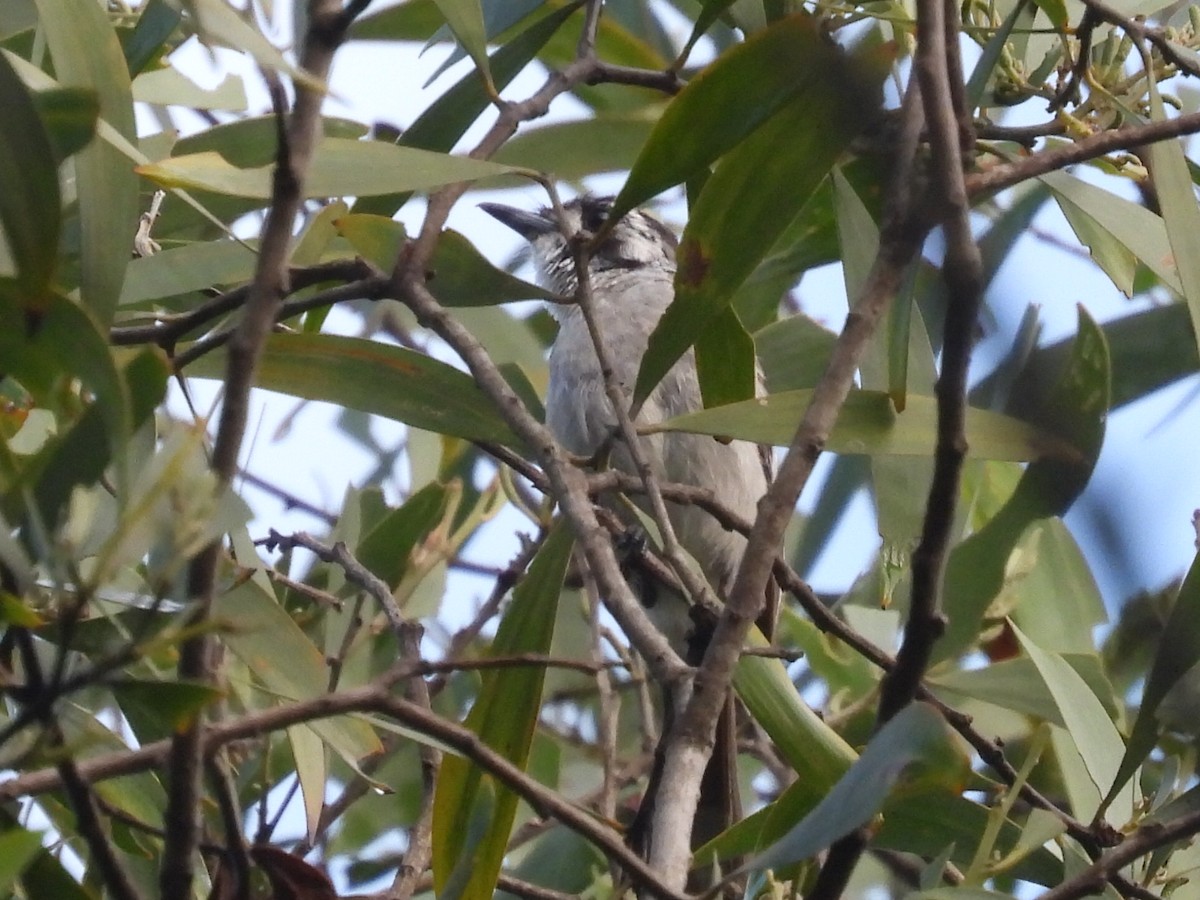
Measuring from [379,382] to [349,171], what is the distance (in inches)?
11.2

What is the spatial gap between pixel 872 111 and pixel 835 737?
1.99 ft

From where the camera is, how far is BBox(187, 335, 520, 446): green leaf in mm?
1588

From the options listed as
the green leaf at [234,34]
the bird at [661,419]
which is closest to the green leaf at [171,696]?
the green leaf at [234,34]

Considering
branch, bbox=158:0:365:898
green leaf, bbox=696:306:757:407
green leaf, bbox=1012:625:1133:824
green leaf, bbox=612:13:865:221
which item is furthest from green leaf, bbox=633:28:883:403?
green leaf, bbox=1012:625:1133:824

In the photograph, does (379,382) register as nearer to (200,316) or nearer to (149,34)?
(200,316)

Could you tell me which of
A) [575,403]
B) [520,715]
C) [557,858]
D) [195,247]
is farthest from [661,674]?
[575,403]

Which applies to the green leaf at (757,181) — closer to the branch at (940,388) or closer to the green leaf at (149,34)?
the branch at (940,388)

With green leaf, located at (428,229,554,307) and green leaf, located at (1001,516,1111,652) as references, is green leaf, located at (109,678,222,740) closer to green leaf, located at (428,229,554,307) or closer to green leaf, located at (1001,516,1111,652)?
green leaf, located at (428,229,554,307)

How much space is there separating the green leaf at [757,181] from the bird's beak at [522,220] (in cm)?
220

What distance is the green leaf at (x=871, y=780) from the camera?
104 centimetres

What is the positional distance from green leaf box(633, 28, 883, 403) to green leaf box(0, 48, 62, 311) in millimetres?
516

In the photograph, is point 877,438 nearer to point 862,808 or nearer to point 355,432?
point 862,808

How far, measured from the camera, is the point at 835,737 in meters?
1.58

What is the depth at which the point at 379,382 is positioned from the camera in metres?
1.62
